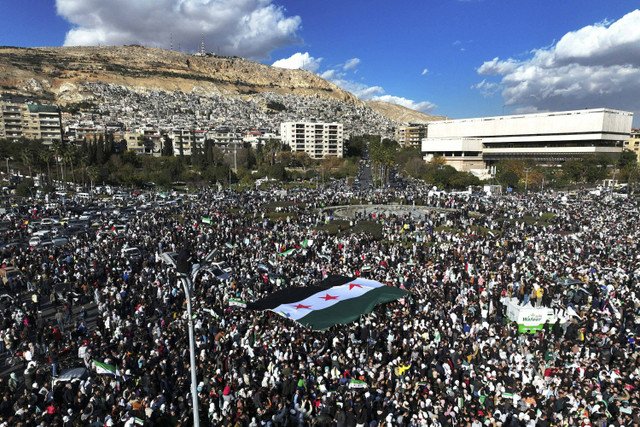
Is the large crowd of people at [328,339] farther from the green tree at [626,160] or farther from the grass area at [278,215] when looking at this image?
the green tree at [626,160]

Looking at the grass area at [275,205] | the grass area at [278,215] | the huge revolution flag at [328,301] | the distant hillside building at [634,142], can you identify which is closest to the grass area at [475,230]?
the grass area at [278,215]

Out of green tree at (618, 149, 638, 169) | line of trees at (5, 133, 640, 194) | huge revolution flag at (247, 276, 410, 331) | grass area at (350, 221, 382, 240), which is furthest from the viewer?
green tree at (618, 149, 638, 169)

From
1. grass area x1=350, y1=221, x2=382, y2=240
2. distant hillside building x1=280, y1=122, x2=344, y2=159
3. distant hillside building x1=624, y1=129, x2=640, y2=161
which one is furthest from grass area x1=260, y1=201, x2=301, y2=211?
distant hillside building x1=624, y1=129, x2=640, y2=161

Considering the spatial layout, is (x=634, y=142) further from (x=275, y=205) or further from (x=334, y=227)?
(x=334, y=227)

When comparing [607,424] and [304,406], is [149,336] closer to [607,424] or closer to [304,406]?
[304,406]

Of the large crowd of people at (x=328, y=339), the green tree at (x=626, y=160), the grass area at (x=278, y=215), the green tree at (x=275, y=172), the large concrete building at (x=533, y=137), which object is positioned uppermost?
the large concrete building at (x=533, y=137)

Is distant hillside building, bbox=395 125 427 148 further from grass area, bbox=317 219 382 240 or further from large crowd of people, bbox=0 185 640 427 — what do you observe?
large crowd of people, bbox=0 185 640 427
